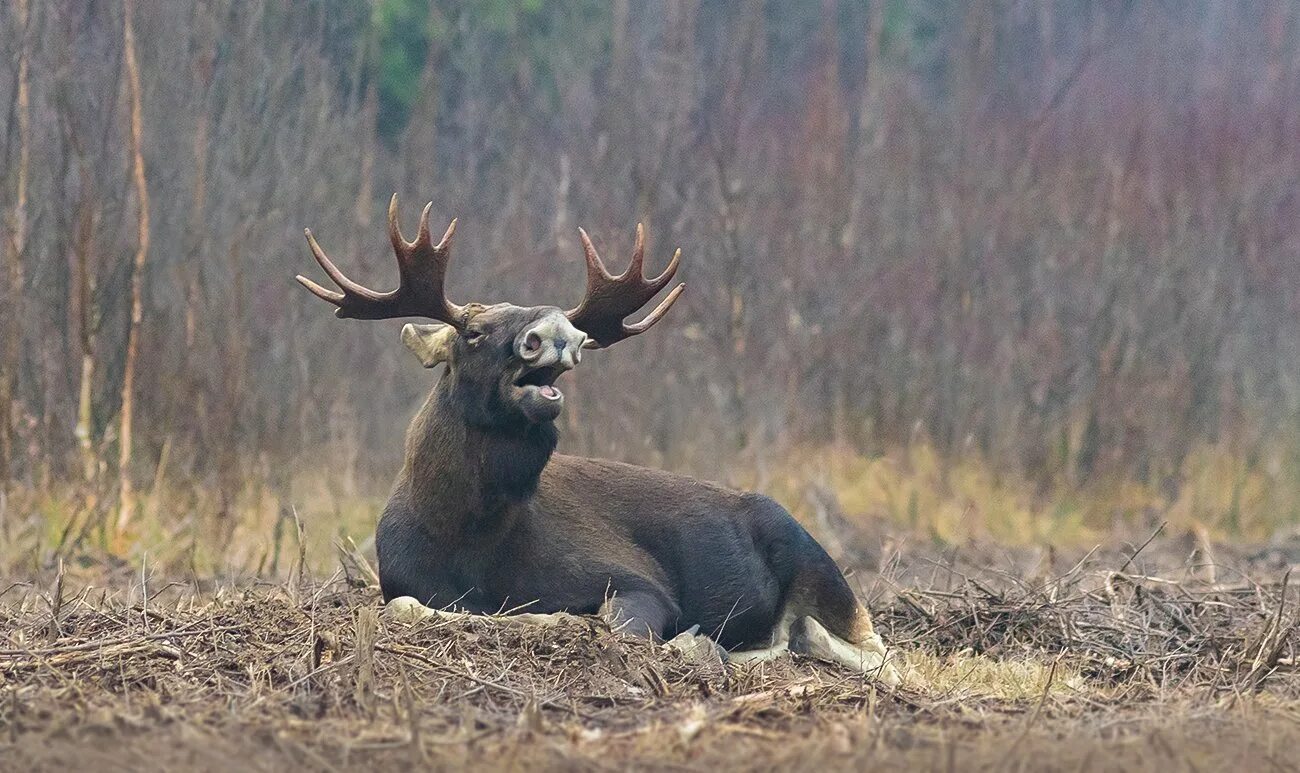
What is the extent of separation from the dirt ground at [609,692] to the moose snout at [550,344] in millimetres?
1068

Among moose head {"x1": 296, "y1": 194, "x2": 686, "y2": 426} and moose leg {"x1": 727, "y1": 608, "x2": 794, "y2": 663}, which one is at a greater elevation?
moose head {"x1": 296, "y1": 194, "x2": 686, "y2": 426}

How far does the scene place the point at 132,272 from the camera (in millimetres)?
13641

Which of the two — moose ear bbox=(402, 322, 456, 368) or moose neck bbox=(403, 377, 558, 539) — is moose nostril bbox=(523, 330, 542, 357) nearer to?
moose neck bbox=(403, 377, 558, 539)

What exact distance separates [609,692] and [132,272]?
7.62 m

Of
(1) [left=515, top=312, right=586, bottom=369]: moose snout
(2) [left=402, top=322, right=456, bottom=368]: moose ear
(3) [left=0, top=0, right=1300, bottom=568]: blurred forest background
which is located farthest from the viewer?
(3) [left=0, top=0, right=1300, bottom=568]: blurred forest background

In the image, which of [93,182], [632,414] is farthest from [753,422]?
[93,182]

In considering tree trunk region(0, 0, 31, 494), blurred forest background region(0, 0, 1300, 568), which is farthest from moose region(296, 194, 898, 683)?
tree trunk region(0, 0, 31, 494)

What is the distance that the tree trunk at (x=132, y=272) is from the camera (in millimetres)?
13180

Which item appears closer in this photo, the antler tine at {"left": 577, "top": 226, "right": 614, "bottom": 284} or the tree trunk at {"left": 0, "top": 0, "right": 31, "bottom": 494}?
the antler tine at {"left": 577, "top": 226, "right": 614, "bottom": 284}

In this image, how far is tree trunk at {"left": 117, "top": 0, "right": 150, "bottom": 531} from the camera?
1318 centimetres

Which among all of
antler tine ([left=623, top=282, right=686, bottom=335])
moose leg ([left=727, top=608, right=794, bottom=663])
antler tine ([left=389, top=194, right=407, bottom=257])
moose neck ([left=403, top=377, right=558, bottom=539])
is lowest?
moose leg ([left=727, top=608, right=794, bottom=663])

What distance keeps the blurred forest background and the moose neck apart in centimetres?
386

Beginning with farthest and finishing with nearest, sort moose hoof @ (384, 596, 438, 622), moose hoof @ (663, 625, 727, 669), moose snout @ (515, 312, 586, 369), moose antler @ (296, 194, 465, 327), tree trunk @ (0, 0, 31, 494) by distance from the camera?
tree trunk @ (0, 0, 31, 494) → moose antler @ (296, 194, 465, 327) → moose snout @ (515, 312, 586, 369) → moose hoof @ (384, 596, 438, 622) → moose hoof @ (663, 625, 727, 669)

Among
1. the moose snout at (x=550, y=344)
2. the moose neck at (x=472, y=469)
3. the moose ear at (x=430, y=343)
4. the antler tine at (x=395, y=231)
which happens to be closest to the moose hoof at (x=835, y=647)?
the moose neck at (x=472, y=469)
